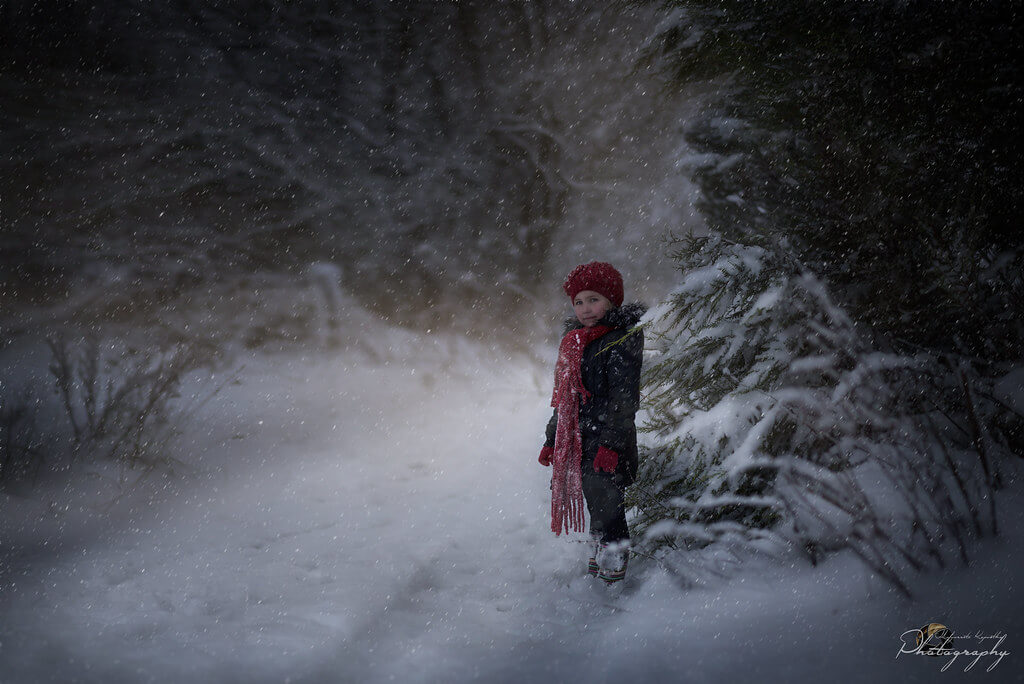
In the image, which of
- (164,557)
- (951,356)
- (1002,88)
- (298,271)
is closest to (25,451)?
(164,557)

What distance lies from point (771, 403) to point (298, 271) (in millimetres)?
7354

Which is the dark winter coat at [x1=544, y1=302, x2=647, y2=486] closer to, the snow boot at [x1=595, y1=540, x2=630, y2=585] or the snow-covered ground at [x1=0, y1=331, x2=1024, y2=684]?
the snow boot at [x1=595, y1=540, x2=630, y2=585]

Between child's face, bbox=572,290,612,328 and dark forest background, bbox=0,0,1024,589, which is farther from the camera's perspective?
child's face, bbox=572,290,612,328

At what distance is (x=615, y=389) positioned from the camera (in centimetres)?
253

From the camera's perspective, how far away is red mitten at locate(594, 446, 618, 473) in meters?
2.44

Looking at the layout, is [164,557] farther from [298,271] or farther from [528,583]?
[298,271]

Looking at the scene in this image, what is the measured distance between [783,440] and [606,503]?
0.86m

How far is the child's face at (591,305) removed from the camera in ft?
8.82

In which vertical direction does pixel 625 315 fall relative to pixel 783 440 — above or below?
above
